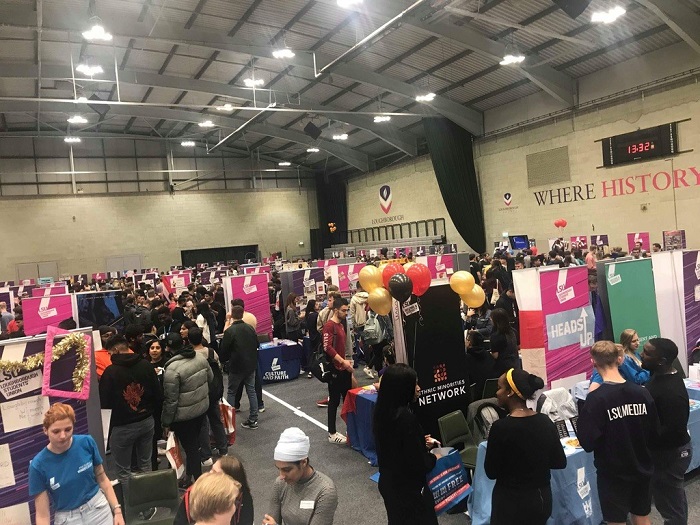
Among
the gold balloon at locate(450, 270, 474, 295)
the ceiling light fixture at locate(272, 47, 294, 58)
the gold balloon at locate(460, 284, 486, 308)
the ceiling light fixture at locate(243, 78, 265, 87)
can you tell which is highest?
the ceiling light fixture at locate(243, 78, 265, 87)

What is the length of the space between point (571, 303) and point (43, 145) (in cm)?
2406

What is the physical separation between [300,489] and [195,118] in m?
20.4

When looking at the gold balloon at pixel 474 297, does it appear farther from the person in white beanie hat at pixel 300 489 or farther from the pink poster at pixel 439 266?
the pink poster at pixel 439 266

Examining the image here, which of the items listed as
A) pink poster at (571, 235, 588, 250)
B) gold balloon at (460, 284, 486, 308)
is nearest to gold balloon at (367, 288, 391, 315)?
gold balloon at (460, 284, 486, 308)

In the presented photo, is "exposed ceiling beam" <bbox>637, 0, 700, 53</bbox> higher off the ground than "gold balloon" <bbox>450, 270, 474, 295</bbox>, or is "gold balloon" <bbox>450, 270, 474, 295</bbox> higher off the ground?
"exposed ceiling beam" <bbox>637, 0, 700, 53</bbox>

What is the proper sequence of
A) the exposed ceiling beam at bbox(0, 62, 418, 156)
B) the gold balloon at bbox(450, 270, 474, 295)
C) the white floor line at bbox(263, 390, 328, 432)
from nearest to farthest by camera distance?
the gold balloon at bbox(450, 270, 474, 295) < the white floor line at bbox(263, 390, 328, 432) < the exposed ceiling beam at bbox(0, 62, 418, 156)

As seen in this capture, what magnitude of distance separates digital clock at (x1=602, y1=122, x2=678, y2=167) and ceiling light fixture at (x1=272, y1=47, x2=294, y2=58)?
9142mm

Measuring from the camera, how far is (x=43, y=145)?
22734mm

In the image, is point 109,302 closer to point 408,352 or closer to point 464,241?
point 408,352

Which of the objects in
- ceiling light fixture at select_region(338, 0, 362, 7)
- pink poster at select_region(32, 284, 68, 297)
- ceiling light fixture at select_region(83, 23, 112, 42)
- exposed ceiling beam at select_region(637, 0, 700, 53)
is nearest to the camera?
ceiling light fixture at select_region(83, 23, 112, 42)

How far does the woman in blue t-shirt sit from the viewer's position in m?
2.62

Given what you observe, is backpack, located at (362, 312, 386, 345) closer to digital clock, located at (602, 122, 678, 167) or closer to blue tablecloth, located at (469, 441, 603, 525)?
blue tablecloth, located at (469, 441, 603, 525)

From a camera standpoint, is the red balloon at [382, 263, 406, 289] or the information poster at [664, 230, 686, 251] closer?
the red balloon at [382, 263, 406, 289]

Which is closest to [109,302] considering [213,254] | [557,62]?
[557,62]
